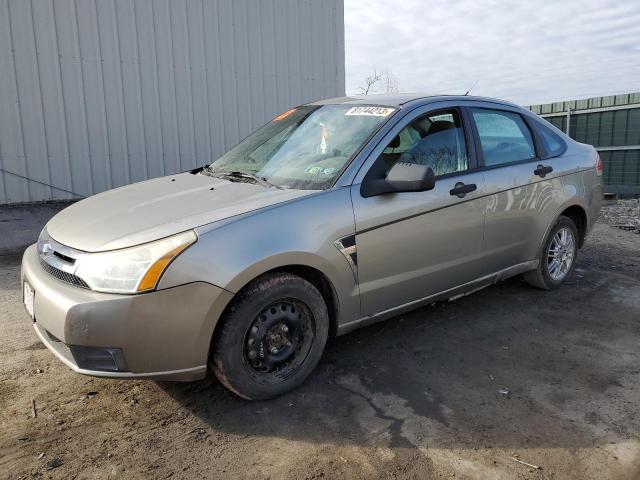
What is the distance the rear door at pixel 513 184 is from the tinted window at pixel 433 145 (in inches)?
8.0

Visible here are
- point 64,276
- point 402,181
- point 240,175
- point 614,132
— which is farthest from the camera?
point 614,132

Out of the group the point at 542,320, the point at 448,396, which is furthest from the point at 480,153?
the point at 448,396

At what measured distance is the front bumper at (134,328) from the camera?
8.28 feet

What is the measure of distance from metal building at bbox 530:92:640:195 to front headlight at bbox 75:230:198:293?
49.5 ft

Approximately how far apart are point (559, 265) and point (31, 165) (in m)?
7.22

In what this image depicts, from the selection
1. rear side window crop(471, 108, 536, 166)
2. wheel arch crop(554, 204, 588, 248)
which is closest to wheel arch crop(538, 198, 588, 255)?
wheel arch crop(554, 204, 588, 248)

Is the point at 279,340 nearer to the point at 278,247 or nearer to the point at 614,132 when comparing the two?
the point at 278,247

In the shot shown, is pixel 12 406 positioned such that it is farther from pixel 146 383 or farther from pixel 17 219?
pixel 17 219

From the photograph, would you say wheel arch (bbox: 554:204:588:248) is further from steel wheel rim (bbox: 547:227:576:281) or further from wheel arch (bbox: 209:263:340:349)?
wheel arch (bbox: 209:263:340:349)

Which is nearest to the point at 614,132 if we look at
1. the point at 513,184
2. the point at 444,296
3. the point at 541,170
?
the point at 541,170

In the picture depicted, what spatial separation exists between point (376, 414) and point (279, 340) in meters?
0.68

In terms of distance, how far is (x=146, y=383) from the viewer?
128 inches

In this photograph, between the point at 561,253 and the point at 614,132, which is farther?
the point at 614,132

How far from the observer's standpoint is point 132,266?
2572 millimetres
